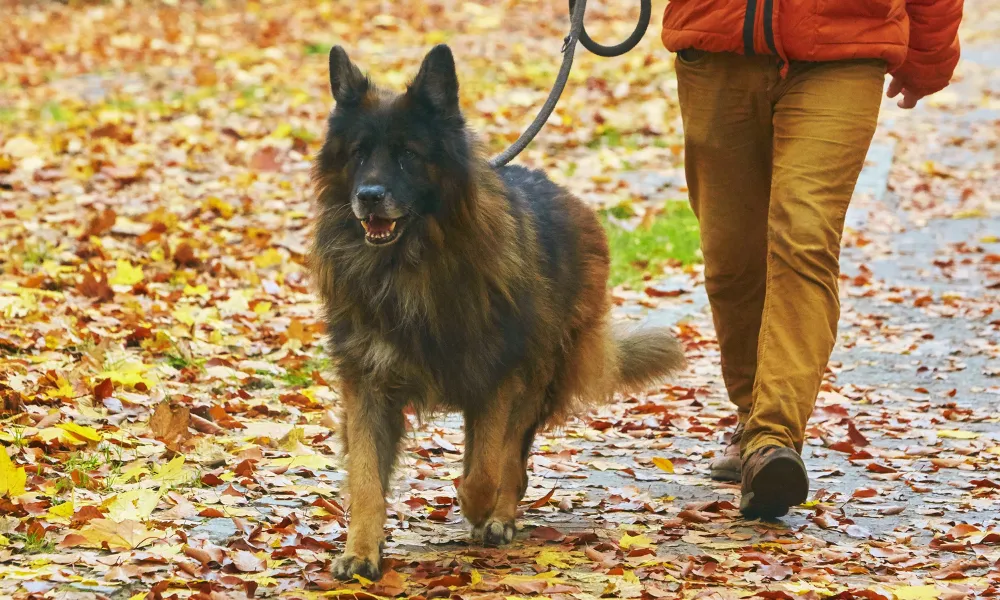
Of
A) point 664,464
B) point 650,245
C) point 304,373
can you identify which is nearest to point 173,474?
point 304,373

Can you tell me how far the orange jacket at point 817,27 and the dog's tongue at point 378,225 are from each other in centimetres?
153

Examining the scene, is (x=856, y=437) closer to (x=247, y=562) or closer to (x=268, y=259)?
(x=247, y=562)

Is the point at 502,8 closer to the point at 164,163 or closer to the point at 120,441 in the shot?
the point at 164,163

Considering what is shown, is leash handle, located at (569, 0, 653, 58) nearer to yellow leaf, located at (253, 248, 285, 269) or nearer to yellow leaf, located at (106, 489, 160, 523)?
yellow leaf, located at (106, 489, 160, 523)

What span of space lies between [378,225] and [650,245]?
20.3ft

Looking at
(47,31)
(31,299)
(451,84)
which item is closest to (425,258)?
(451,84)

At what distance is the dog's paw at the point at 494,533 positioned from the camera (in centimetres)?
459

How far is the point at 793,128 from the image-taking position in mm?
4707

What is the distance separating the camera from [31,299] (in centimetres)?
714

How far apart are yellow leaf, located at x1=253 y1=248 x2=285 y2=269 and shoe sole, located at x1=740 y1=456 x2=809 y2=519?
4.98 m

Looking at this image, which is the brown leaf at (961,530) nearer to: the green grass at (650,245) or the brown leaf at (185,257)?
the green grass at (650,245)

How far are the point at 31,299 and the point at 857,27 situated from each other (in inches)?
196

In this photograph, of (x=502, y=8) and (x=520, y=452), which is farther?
(x=502, y=8)

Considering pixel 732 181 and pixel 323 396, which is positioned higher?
pixel 732 181
